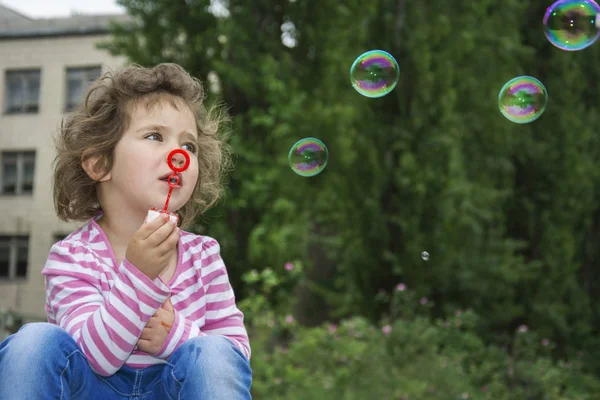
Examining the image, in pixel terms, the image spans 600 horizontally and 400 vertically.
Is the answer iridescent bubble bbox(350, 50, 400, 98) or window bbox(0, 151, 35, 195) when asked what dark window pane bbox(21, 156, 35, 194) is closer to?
window bbox(0, 151, 35, 195)

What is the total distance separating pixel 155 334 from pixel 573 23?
3144 millimetres

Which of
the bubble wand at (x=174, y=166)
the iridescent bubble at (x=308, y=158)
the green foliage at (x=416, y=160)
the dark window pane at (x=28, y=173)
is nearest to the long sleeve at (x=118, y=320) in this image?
the bubble wand at (x=174, y=166)

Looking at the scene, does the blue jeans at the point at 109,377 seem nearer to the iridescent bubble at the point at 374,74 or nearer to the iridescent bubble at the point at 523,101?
the iridescent bubble at the point at 374,74

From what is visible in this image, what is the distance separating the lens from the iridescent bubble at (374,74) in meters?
4.19

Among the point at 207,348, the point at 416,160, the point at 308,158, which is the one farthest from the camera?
the point at 416,160

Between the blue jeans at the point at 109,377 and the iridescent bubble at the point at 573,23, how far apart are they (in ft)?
9.82

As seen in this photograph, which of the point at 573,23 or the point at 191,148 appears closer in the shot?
the point at 191,148

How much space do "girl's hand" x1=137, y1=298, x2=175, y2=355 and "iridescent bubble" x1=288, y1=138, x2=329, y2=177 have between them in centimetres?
219

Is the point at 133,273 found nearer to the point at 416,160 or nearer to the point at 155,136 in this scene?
the point at 155,136

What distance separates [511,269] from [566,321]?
833 millimetres

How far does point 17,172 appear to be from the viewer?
838 inches

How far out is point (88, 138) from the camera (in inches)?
88.0

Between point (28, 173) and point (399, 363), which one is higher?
point (399, 363)

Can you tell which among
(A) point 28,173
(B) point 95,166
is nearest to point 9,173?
(A) point 28,173
